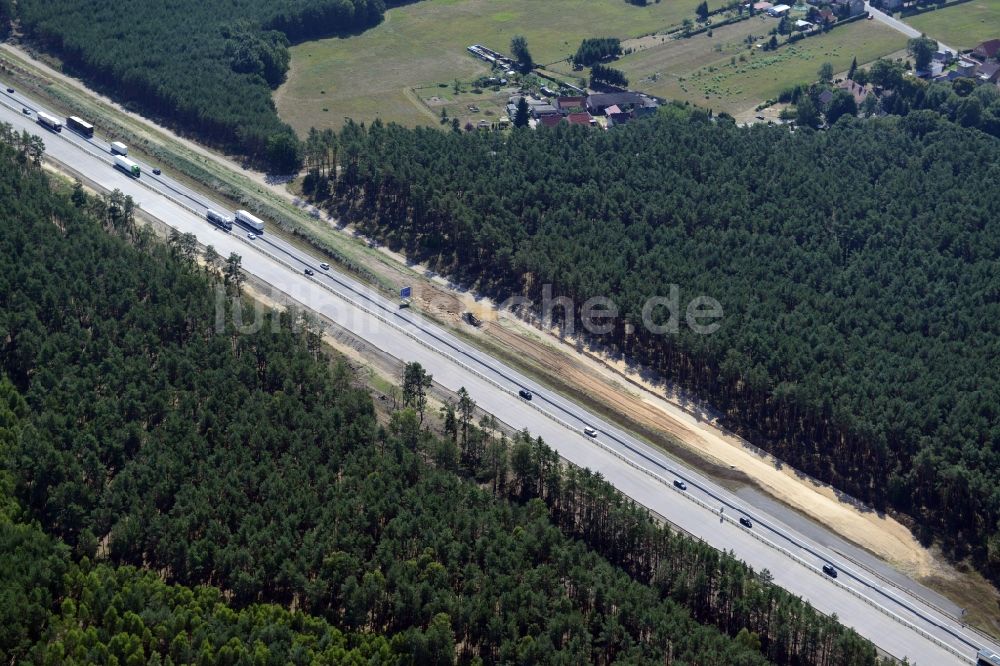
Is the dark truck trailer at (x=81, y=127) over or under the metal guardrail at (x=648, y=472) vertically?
over

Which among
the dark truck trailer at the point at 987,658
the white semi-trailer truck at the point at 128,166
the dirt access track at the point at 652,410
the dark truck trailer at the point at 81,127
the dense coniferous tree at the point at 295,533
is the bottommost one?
the dark truck trailer at the point at 987,658

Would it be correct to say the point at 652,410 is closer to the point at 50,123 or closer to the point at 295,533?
the point at 295,533

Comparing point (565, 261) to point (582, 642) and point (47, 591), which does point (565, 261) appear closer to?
point (582, 642)

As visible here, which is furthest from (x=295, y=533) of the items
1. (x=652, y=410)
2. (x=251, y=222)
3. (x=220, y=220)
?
(x=220, y=220)

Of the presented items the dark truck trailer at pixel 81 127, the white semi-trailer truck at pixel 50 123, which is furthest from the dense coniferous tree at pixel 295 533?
the white semi-trailer truck at pixel 50 123

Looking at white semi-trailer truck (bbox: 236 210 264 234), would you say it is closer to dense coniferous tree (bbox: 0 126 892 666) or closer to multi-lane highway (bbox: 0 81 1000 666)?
multi-lane highway (bbox: 0 81 1000 666)

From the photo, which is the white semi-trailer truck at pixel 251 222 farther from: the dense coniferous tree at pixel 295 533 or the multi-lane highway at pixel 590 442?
the dense coniferous tree at pixel 295 533
